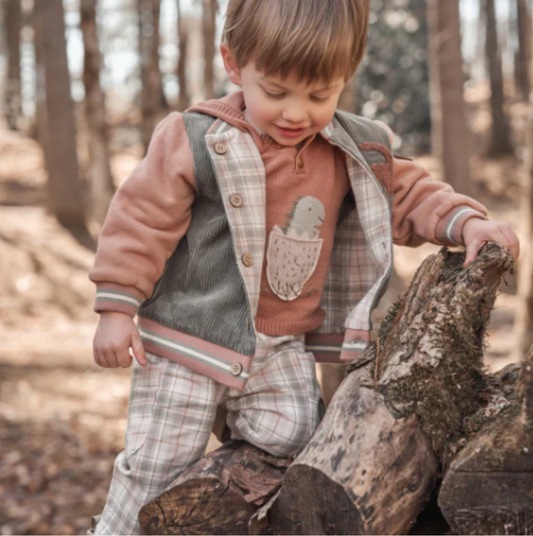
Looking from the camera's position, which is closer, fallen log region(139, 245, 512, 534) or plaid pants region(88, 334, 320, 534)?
fallen log region(139, 245, 512, 534)

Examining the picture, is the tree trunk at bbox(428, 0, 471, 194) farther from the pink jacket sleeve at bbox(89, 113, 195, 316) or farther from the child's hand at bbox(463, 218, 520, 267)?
the pink jacket sleeve at bbox(89, 113, 195, 316)

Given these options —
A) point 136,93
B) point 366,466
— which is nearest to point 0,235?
point 366,466

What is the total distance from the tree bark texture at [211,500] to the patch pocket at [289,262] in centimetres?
59

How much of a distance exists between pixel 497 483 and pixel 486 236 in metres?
0.76

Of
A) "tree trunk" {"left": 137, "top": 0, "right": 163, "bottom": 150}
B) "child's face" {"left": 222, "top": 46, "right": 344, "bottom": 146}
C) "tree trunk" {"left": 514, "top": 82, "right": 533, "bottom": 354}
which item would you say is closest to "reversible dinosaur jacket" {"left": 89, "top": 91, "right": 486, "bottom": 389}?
"child's face" {"left": 222, "top": 46, "right": 344, "bottom": 146}

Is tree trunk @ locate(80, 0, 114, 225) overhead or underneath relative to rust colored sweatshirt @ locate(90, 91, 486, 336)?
overhead

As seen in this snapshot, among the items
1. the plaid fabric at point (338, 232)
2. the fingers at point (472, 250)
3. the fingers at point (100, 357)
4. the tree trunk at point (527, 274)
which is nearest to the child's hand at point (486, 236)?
A: the fingers at point (472, 250)

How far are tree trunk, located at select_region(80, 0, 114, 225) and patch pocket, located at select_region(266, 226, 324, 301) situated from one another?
8.54 metres

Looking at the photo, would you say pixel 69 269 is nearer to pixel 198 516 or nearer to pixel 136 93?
pixel 198 516

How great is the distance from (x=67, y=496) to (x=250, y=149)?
3773 millimetres

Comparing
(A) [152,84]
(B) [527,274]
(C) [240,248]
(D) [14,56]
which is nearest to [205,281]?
(C) [240,248]

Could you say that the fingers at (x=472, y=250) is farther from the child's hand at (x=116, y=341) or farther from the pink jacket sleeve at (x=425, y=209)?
the child's hand at (x=116, y=341)

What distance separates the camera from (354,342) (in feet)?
6.88

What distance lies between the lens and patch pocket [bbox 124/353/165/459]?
204 cm
